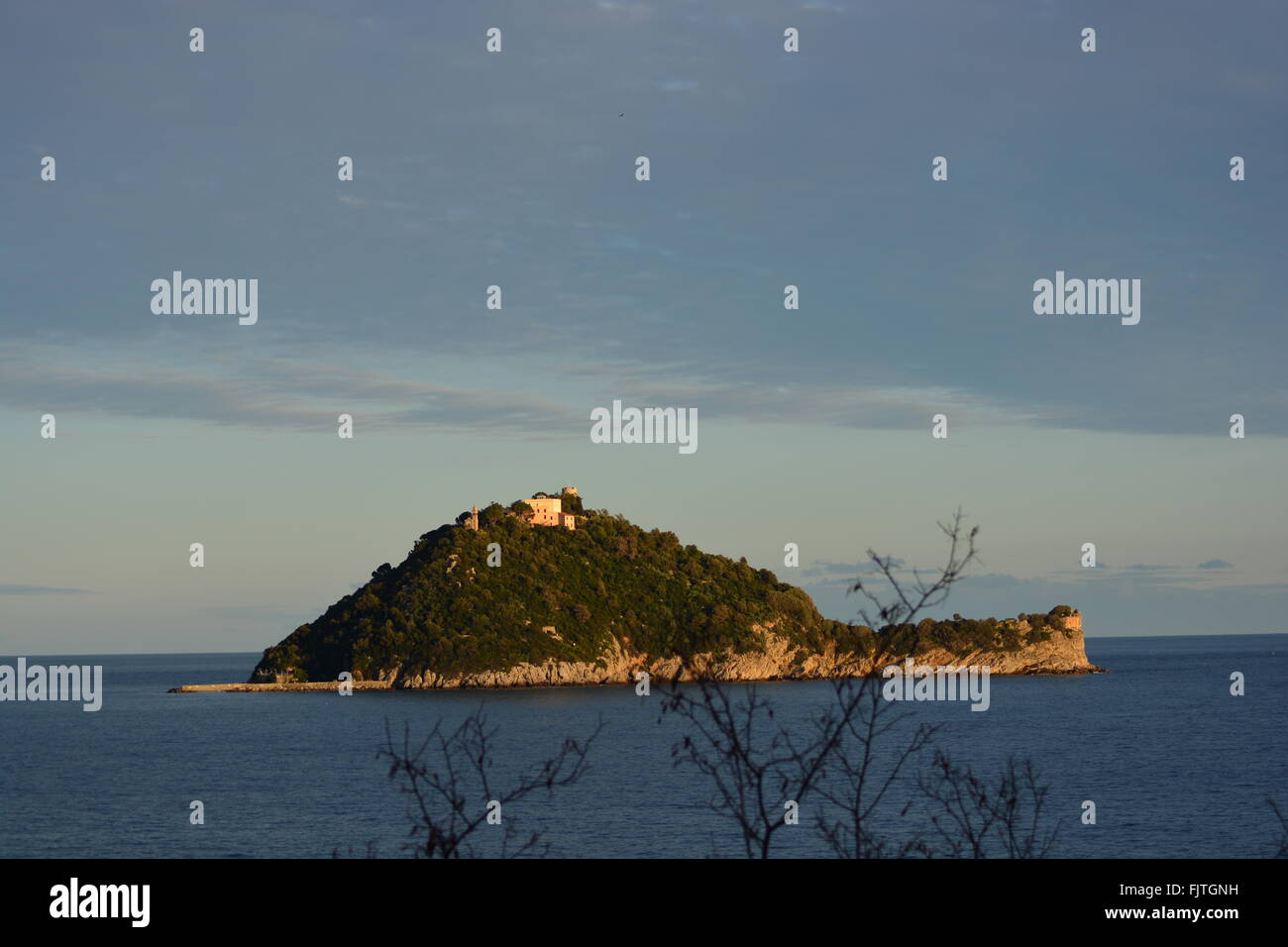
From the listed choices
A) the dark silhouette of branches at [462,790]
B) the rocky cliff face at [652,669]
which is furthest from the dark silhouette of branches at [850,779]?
the rocky cliff face at [652,669]

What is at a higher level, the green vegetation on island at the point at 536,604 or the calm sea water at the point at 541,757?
the green vegetation on island at the point at 536,604


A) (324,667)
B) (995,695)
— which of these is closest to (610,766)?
(995,695)

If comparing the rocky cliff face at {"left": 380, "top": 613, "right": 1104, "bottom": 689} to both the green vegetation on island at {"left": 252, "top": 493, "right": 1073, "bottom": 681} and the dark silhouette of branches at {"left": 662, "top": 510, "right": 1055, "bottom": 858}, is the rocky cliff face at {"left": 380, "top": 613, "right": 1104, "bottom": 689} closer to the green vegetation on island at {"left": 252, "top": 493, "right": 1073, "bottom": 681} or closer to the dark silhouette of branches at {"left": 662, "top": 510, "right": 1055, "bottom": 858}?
the green vegetation on island at {"left": 252, "top": 493, "right": 1073, "bottom": 681}

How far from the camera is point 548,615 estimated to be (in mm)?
156250

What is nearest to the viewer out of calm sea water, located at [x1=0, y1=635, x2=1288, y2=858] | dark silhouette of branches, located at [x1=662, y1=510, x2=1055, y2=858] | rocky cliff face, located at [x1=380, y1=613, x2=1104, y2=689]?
dark silhouette of branches, located at [x1=662, y1=510, x2=1055, y2=858]

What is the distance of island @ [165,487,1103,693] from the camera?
506ft

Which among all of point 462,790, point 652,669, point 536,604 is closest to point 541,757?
point 462,790

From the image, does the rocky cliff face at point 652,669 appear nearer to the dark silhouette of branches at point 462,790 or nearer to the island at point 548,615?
the island at point 548,615

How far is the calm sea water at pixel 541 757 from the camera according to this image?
165 ft

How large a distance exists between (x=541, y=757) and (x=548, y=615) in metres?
72.6

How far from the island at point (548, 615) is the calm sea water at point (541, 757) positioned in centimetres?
948

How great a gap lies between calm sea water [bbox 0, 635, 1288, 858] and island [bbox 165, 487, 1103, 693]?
9.48m

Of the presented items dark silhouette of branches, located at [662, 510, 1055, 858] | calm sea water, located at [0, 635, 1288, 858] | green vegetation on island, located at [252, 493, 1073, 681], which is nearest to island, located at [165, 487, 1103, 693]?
green vegetation on island, located at [252, 493, 1073, 681]
